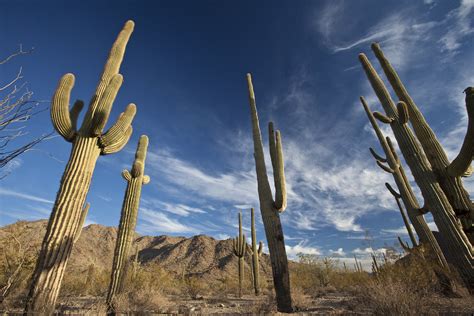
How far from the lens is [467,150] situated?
16.6ft

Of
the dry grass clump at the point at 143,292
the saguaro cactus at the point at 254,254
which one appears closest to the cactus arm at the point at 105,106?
the dry grass clump at the point at 143,292

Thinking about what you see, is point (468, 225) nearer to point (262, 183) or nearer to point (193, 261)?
point (262, 183)

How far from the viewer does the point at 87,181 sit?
5668mm

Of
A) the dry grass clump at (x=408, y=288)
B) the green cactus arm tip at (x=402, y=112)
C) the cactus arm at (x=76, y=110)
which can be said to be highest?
the cactus arm at (x=76, y=110)

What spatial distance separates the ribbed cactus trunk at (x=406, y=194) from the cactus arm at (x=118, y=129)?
765cm

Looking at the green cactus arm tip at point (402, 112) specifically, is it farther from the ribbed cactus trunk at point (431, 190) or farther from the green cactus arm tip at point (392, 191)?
the green cactus arm tip at point (392, 191)

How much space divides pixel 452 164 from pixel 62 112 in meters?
8.50

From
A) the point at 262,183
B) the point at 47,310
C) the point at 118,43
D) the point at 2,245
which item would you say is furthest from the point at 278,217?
the point at 2,245

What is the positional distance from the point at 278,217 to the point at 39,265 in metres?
5.06

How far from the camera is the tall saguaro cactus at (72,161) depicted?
4733 mm

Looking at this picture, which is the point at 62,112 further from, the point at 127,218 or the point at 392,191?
the point at 392,191

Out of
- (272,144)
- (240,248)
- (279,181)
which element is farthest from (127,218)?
(240,248)

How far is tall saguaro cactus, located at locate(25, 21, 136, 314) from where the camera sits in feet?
15.5

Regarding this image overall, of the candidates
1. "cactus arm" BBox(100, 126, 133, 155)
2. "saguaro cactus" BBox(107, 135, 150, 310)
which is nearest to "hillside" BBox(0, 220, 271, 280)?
"saguaro cactus" BBox(107, 135, 150, 310)
